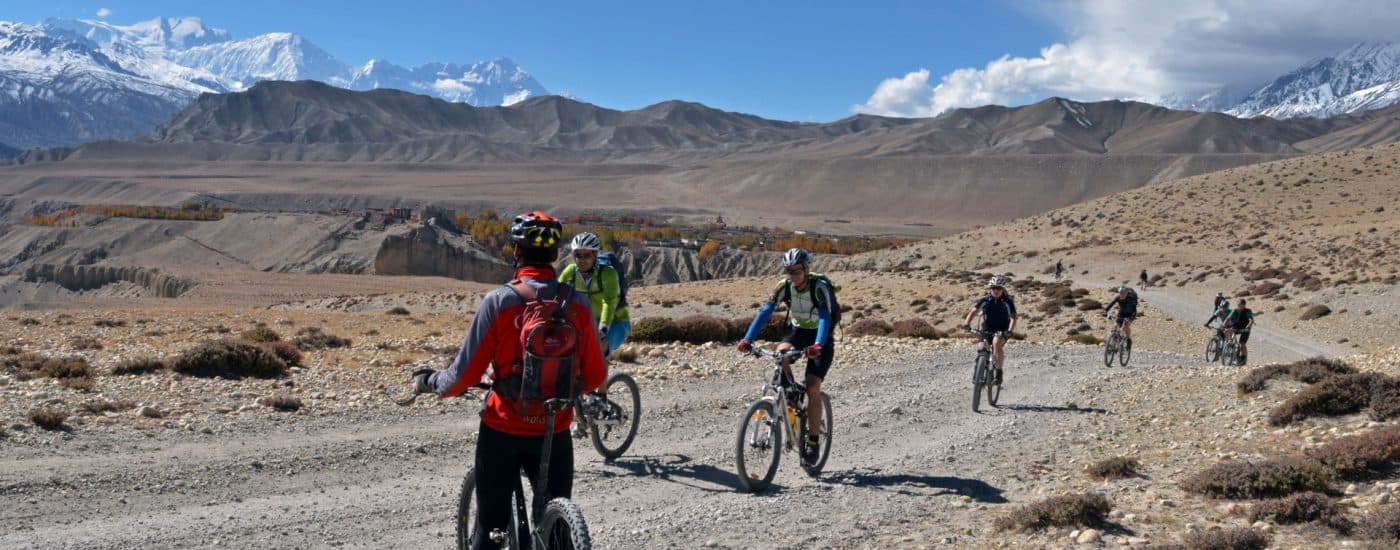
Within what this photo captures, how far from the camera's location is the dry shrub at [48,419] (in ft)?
33.3

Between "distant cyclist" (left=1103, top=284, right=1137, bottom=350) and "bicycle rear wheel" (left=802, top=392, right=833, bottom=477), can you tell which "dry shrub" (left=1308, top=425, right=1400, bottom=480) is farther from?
"distant cyclist" (left=1103, top=284, right=1137, bottom=350)

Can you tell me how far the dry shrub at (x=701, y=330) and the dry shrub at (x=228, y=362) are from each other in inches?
346

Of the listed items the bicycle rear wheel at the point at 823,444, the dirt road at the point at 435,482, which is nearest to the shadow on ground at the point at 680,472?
the dirt road at the point at 435,482

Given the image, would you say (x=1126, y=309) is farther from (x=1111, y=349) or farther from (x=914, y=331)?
(x=914, y=331)

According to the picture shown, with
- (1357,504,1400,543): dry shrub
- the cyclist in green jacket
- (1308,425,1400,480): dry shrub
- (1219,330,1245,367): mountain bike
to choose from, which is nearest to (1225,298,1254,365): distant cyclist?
(1219,330,1245,367): mountain bike

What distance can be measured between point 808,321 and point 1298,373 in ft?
26.9

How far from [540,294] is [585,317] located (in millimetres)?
243

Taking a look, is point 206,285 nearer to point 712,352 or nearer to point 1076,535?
point 712,352

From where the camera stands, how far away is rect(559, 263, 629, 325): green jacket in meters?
9.19

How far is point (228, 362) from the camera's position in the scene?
570 inches

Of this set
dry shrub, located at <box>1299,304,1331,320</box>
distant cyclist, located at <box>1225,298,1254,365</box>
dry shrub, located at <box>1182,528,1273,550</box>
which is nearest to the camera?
dry shrub, located at <box>1182,528,1273,550</box>

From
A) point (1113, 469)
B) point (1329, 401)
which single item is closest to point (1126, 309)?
point (1329, 401)

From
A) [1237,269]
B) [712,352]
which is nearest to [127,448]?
[712,352]

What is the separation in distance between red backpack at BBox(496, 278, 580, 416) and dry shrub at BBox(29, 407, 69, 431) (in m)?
7.62
